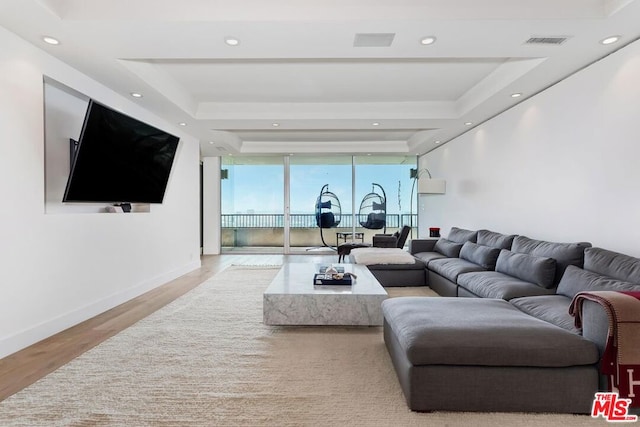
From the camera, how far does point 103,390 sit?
204 cm

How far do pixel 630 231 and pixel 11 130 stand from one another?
4.93m

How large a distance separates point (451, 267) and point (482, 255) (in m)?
0.37

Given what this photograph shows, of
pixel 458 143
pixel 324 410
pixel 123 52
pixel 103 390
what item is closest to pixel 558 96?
pixel 458 143

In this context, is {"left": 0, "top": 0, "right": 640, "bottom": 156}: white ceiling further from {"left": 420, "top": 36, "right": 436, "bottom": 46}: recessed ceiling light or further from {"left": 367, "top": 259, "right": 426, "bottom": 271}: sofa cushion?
{"left": 367, "top": 259, "right": 426, "bottom": 271}: sofa cushion

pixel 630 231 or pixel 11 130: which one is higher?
pixel 11 130

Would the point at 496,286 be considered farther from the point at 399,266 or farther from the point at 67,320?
the point at 67,320

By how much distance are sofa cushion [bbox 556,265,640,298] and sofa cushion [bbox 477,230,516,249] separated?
122 centimetres

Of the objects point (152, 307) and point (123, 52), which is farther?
point (152, 307)

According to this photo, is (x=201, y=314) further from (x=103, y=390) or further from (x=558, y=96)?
(x=558, y=96)

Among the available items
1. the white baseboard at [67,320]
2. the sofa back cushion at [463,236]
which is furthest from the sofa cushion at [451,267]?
the white baseboard at [67,320]

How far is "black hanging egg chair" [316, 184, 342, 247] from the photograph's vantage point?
27.3ft

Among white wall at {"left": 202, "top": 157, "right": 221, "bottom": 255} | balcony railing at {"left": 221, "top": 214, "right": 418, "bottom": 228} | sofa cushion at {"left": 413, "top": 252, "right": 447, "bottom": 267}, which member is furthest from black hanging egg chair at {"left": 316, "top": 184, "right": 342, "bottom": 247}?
sofa cushion at {"left": 413, "top": 252, "right": 447, "bottom": 267}

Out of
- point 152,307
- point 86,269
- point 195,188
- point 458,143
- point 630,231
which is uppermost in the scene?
point 458,143

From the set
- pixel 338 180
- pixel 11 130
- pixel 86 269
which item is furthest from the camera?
pixel 338 180
